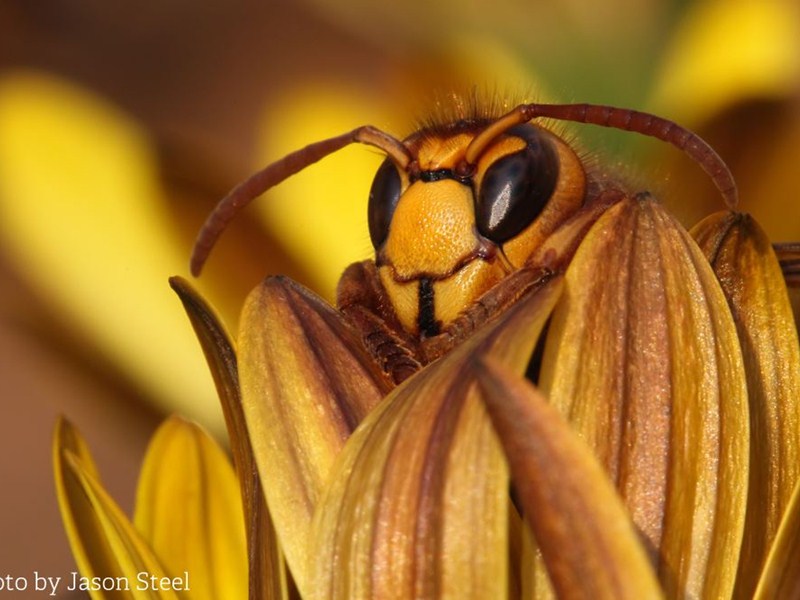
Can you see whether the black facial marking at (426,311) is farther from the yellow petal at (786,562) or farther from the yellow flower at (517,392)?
the yellow petal at (786,562)

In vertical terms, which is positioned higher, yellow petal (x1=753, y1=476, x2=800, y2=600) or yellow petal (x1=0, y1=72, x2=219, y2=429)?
yellow petal (x1=0, y1=72, x2=219, y2=429)

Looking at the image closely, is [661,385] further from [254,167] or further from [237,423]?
[254,167]

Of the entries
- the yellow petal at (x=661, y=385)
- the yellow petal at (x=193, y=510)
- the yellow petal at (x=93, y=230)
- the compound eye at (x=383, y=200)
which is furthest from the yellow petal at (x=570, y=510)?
the yellow petal at (x=93, y=230)

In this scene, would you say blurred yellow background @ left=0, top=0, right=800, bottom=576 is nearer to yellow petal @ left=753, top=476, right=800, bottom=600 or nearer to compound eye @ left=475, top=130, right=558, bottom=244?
compound eye @ left=475, top=130, right=558, bottom=244

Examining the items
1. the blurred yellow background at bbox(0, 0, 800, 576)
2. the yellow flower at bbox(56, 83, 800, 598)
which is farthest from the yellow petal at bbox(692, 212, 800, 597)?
the blurred yellow background at bbox(0, 0, 800, 576)

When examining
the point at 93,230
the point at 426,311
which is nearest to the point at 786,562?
the point at 426,311

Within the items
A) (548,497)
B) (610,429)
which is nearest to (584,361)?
(610,429)

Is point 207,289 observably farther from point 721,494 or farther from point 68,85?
point 721,494
